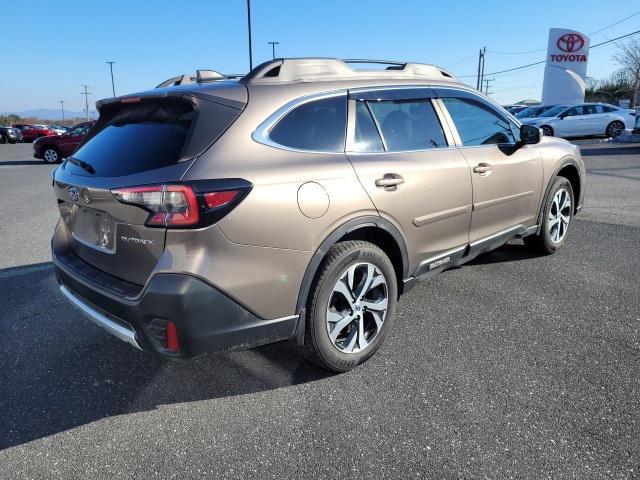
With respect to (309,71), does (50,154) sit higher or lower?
lower

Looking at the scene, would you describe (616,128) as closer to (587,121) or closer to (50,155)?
(587,121)

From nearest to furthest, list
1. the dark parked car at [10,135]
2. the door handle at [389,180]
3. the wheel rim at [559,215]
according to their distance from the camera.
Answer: the door handle at [389,180] → the wheel rim at [559,215] → the dark parked car at [10,135]

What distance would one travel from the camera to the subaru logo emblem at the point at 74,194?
2.74 meters

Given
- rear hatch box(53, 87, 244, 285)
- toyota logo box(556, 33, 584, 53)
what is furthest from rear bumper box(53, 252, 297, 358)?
toyota logo box(556, 33, 584, 53)

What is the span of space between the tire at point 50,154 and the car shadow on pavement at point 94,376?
17728 mm

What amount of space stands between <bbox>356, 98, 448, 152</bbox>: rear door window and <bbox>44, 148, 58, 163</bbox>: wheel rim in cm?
1925

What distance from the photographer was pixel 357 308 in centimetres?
298

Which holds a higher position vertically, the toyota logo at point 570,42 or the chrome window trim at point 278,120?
the toyota logo at point 570,42

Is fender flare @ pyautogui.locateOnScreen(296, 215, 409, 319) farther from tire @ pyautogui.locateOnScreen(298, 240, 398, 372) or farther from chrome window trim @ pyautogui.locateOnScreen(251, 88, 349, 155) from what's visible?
chrome window trim @ pyautogui.locateOnScreen(251, 88, 349, 155)

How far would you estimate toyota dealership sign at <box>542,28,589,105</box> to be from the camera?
35000mm

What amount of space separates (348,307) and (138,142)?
151cm

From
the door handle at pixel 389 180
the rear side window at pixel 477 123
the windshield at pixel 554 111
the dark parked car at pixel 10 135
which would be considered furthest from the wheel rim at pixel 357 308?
the dark parked car at pixel 10 135

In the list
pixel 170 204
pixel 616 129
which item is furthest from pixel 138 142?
pixel 616 129

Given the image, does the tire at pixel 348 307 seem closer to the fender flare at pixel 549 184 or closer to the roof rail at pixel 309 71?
the roof rail at pixel 309 71
